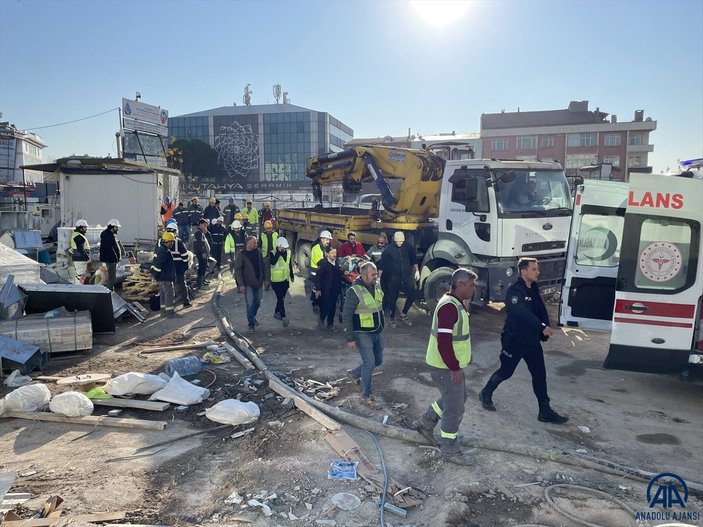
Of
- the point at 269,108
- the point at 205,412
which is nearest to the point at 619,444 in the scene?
the point at 205,412

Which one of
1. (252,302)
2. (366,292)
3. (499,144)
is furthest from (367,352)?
(499,144)

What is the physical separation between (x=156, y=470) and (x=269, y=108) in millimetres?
70151

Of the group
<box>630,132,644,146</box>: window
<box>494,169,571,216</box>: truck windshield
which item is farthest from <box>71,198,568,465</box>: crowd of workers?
<box>630,132,644,146</box>: window

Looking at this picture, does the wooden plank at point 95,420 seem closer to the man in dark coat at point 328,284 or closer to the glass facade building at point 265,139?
the man in dark coat at point 328,284

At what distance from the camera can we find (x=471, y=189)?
360 inches

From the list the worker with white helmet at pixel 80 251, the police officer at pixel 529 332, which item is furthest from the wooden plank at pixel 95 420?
the worker with white helmet at pixel 80 251

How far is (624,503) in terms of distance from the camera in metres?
3.99

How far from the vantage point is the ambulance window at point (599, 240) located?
7.36 metres

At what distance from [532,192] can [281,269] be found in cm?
477

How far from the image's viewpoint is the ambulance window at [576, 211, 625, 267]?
736 centimetres

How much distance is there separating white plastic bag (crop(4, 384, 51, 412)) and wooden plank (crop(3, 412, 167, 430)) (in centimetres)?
8

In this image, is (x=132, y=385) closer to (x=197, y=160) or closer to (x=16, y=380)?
(x=16, y=380)

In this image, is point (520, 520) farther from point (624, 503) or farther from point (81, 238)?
point (81, 238)

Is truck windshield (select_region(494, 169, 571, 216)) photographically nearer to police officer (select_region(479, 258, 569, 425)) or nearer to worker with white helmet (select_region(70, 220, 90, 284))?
police officer (select_region(479, 258, 569, 425))
